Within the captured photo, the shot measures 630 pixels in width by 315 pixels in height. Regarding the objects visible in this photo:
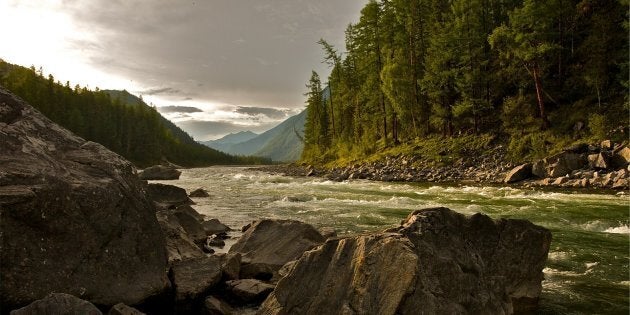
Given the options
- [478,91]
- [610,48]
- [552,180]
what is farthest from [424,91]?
[552,180]

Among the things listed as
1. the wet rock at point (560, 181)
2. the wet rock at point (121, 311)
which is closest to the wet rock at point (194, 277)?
the wet rock at point (121, 311)

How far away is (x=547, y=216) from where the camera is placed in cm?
1825

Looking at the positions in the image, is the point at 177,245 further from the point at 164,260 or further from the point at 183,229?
the point at 183,229

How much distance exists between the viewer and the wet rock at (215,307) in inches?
305

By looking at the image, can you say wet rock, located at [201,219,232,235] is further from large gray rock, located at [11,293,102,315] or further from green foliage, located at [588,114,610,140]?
green foliage, located at [588,114,610,140]

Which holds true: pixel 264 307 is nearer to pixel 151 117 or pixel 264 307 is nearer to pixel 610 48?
pixel 610 48

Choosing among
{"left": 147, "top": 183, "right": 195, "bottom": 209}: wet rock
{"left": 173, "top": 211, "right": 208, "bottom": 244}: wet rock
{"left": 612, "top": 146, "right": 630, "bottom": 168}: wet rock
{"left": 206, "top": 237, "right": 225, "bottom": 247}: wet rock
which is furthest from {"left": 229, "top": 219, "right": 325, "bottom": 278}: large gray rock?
{"left": 612, "top": 146, "right": 630, "bottom": 168}: wet rock

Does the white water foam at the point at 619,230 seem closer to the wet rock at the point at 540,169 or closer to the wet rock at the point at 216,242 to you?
the wet rock at the point at 216,242

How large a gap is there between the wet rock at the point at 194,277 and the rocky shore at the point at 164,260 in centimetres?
2

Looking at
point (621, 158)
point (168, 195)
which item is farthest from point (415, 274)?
point (621, 158)

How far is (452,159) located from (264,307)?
39.0m

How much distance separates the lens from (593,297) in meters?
8.58

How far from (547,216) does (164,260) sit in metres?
16.9

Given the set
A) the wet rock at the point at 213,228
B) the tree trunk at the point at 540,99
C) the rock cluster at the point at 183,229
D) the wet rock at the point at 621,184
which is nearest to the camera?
the rock cluster at the point at 183,229
